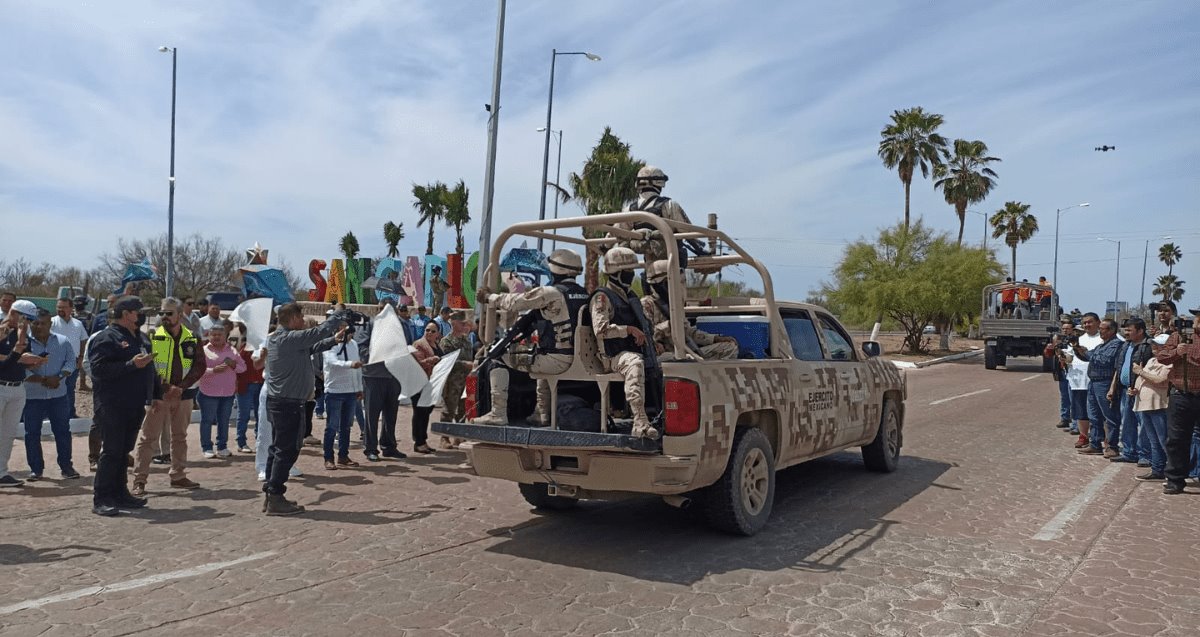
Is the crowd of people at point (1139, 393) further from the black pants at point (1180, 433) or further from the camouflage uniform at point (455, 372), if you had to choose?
the camouflage uniform at point (455, 372)

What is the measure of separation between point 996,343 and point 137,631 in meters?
27.7

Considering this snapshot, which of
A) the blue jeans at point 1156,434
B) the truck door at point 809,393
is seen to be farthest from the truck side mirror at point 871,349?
the blue jeans at point 1156,434

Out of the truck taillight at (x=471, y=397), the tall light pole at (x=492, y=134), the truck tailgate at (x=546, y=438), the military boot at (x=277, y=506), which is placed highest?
the tall light pole at (x=492, y=134)

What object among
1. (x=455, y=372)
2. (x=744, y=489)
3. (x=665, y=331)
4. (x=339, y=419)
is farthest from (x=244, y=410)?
(x=744, y=489)

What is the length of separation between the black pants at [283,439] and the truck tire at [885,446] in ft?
17.2

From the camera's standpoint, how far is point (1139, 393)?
8.47 m

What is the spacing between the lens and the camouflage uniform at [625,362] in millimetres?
5406

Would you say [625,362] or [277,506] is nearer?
[625,362]

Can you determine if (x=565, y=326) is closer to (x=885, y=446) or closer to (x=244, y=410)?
(x=885, y=446)

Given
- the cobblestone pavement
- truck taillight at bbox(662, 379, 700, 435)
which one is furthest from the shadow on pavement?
truck taillight at bbox(662, 379, 700, 435)

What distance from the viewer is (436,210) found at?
4997cm

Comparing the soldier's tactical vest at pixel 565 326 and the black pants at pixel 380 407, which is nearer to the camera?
the soldier's tactical vest at pixel 565 326

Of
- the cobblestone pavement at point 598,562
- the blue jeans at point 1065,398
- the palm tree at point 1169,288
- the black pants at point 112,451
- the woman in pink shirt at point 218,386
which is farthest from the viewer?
the palm tree at point 1169,288

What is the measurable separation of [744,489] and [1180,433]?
4642 mm
